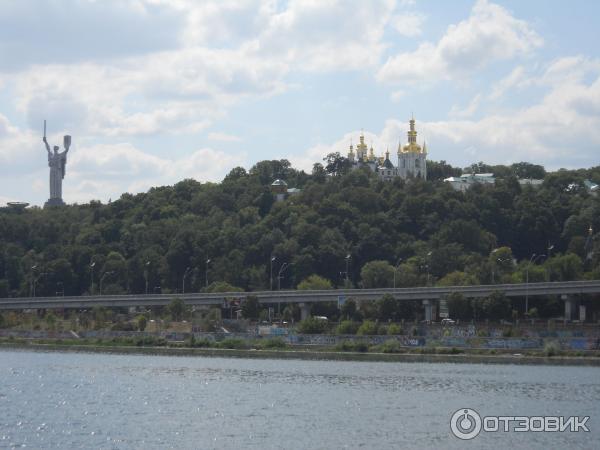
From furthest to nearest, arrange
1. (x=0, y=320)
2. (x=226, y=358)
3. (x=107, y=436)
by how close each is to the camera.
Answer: (x=0, y=320) < (x=226, y=358) < (x=107, y=436)

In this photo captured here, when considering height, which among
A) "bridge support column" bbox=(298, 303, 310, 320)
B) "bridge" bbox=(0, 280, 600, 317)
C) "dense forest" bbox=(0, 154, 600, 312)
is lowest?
"bridge support column" bbox=(298, 303, 310, 320)

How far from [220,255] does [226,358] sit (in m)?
68.6

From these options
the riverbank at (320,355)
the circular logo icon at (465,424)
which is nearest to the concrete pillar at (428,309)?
the riverbank at (320,355)

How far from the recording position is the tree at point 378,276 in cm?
16550

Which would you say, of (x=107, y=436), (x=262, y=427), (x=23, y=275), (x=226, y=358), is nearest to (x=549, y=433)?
(x=262, y=427)

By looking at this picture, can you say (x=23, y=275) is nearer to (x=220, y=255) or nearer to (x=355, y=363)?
(x=220, y=255)

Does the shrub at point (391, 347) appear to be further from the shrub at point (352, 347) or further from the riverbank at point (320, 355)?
the shrub at point (352, 347)

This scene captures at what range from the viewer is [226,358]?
118062mm

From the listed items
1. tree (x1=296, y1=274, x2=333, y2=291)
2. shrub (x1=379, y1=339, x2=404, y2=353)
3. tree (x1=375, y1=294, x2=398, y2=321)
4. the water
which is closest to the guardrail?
tree (x1=375, y1=294, x2=398, y2=321)

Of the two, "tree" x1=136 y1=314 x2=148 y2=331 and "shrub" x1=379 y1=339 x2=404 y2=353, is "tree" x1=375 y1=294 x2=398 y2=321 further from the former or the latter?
"tree" x1=136 y1=314 x2=148 y2=331

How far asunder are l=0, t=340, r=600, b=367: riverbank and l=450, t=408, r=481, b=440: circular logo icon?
3735cm

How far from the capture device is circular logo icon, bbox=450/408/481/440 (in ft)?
202

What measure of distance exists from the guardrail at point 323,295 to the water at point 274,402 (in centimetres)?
3227

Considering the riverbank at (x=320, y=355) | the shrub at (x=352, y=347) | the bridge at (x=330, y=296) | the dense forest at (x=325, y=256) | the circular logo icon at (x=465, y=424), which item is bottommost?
the circular logo icon at (x=465, y=424)
